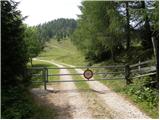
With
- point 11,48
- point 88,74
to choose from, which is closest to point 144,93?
point 88,74

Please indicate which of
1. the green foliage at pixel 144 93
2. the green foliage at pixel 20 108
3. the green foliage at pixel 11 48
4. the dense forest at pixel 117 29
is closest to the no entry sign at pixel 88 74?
the green foliage at pixel 144 93

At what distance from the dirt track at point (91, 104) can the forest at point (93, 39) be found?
1.14 m

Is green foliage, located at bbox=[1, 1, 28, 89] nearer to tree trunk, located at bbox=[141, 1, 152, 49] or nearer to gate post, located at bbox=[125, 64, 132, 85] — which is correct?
gate post, located at bbox=[125, 64, 132, 85]

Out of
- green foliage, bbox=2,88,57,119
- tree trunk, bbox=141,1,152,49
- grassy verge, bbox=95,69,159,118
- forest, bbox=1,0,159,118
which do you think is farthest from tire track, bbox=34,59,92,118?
tree trunk, bbox=141,1,152,49

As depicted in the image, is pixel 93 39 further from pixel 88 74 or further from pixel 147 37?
pixel 88 74

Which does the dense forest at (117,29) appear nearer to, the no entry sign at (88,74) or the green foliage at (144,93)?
the no entry sign at (88,74)

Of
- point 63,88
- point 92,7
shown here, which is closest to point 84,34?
point 92,7

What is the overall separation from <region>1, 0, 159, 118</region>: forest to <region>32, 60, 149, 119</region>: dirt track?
44.8 inches

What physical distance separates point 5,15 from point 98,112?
4.88 m

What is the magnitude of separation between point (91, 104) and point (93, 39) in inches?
735

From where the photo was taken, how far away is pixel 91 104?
492 inches

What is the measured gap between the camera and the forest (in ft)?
39.9

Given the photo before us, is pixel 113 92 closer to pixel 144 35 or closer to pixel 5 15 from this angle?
pixel 5 15

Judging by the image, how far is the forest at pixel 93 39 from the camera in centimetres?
1216
